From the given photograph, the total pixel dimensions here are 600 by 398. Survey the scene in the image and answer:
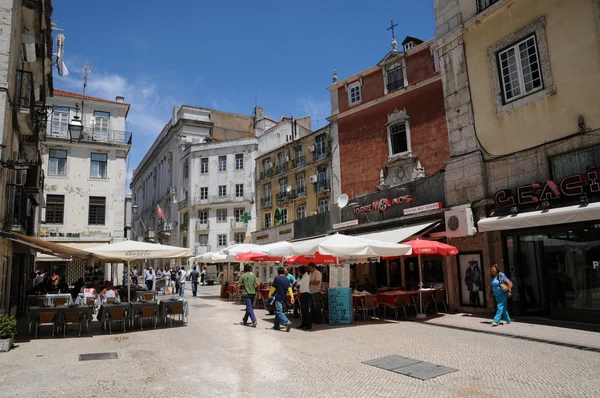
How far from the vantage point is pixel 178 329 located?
11.8 m

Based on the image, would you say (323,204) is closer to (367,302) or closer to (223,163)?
(223,163)

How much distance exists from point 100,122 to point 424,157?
2005cm

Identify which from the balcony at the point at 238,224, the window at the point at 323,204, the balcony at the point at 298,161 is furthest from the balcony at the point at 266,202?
the window at the point at 323,204

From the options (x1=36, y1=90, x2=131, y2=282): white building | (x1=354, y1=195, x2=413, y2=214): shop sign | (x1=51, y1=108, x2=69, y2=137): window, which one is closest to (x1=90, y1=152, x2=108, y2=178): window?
(x1=36, y1=90, x2=131, y2=282): white building

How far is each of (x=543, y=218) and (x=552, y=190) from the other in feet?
2.83

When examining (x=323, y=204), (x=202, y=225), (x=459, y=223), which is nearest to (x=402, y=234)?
(x=459, y=223)

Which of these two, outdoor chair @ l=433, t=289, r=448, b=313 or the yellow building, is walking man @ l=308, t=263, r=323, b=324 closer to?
outdoor chair @ l=433, t=289, r=448, b=313

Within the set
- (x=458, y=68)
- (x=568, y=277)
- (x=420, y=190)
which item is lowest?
(x=568, y=277)

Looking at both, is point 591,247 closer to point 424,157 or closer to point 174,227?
point 424,157

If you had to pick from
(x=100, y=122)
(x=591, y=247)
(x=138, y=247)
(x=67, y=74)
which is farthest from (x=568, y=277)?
(x=100, y=122)

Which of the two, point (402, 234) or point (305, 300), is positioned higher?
point (402, 234)

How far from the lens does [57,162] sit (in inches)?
995

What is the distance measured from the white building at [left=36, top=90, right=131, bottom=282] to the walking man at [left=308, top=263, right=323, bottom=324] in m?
16.2

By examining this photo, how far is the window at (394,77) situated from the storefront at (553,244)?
12225 mm
